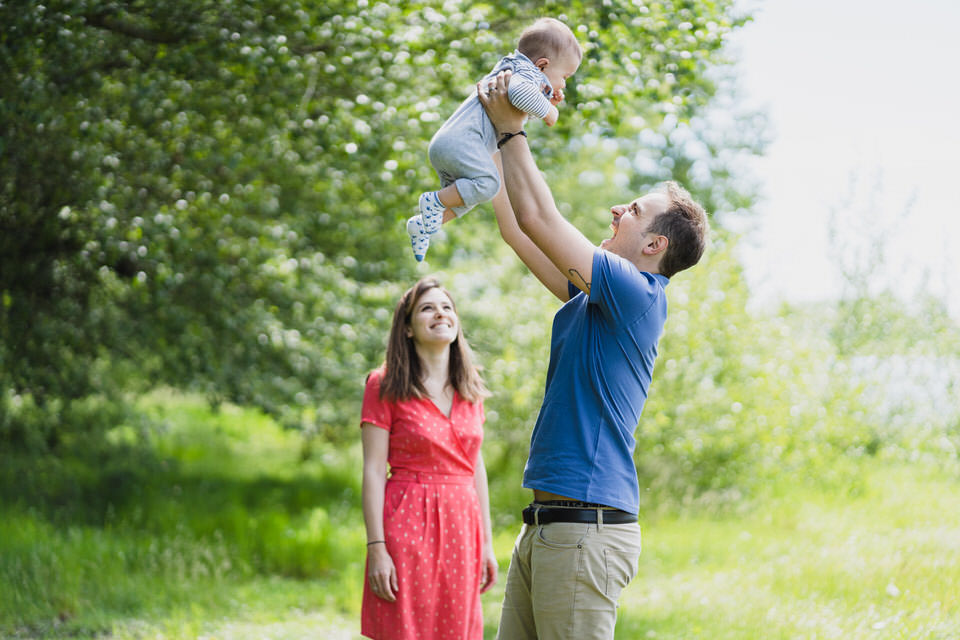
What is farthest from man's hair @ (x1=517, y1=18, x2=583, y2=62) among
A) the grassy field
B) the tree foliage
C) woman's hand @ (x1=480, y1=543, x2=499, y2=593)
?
the grassy field

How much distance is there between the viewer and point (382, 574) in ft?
10.7

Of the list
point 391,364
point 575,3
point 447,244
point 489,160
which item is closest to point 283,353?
point 447,244

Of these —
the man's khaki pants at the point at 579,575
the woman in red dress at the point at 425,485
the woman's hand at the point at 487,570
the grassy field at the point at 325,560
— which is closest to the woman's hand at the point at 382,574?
the woman in red dress at the point at 425,485

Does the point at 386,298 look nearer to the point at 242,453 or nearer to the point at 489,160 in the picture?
the point at 242,453

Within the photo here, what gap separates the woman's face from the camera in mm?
3582

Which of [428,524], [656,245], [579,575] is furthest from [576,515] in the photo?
[428,524]

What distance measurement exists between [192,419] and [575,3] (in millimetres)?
10276

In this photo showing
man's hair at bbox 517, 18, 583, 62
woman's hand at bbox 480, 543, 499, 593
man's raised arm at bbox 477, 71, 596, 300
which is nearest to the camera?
man's raised arm at bbox 477, 71, 596, 300

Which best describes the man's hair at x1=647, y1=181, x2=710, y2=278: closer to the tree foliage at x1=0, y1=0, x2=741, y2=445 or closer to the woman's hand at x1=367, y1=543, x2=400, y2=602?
the woman's hand at x1=367, y1=543, x2=400, y2=602

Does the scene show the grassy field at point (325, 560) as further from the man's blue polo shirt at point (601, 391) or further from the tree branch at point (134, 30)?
the tree branch at point (134, 30)

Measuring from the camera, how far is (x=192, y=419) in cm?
1373

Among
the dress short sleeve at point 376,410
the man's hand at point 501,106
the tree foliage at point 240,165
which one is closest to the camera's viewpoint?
the man's hand at point 501,106

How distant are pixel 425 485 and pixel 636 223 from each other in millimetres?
1432

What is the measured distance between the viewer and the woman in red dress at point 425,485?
331 cm
